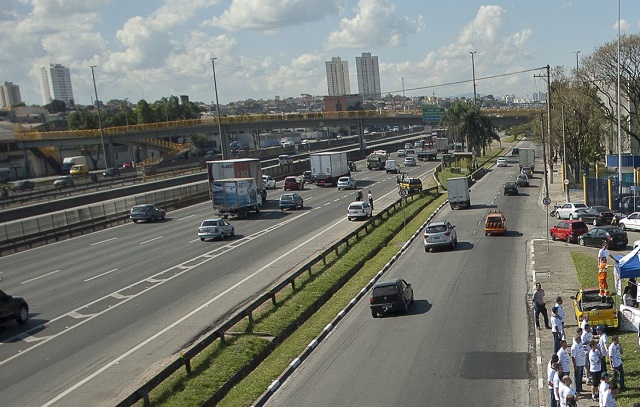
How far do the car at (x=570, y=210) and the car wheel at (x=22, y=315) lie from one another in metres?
35.9

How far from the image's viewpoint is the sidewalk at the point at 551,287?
16.6 m

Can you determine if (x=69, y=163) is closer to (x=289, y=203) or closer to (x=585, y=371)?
(x=289, y=203)

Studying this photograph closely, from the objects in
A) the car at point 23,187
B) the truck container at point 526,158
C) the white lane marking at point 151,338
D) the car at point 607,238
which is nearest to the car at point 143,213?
the white lane marking at point 151,338

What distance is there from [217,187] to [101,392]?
3838 cm

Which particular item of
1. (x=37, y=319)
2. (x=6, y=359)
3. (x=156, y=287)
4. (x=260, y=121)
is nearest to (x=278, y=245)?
(x=156, y=287)

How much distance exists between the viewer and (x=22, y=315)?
87.5 feet

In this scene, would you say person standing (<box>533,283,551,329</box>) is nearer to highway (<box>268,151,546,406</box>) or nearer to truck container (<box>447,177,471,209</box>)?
highway (<box>268,151,546,406</box>)

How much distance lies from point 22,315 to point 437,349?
16.5m

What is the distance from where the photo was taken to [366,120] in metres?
128

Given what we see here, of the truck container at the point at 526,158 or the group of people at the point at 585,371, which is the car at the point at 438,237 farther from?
the truck container at the point at 526,158

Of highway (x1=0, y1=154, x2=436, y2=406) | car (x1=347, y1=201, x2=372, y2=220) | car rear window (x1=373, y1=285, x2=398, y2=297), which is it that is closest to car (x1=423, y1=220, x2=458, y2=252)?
highway (x1=0, y1=154, x2=436, y2=406)

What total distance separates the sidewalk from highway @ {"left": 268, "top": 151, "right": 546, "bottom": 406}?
0.33m

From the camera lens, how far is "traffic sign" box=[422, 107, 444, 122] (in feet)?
411

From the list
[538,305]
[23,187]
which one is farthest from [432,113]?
[538,305]
